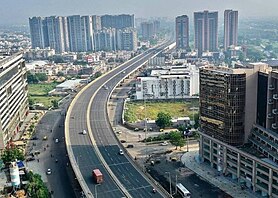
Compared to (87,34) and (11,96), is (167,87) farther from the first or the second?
(87,34)

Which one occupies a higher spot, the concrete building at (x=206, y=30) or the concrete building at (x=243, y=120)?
the concrete building at (x=206, y=30)

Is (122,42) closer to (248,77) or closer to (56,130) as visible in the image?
(56,130)

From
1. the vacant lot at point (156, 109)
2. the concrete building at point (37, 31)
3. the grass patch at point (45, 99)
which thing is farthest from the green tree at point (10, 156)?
the concrete building at point (37, 31)

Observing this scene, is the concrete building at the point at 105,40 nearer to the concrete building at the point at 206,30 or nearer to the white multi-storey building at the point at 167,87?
the concrete building at the point at 206,30

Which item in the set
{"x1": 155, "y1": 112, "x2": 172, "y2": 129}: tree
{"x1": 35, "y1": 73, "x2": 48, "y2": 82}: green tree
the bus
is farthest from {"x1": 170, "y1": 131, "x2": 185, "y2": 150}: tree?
{"x1": 35, "y1": 73, "x2": 48, "y2": 82}: green tree

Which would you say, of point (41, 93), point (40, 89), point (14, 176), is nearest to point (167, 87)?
point (41, 93)

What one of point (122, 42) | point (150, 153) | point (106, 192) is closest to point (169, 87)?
point (150, 153)
